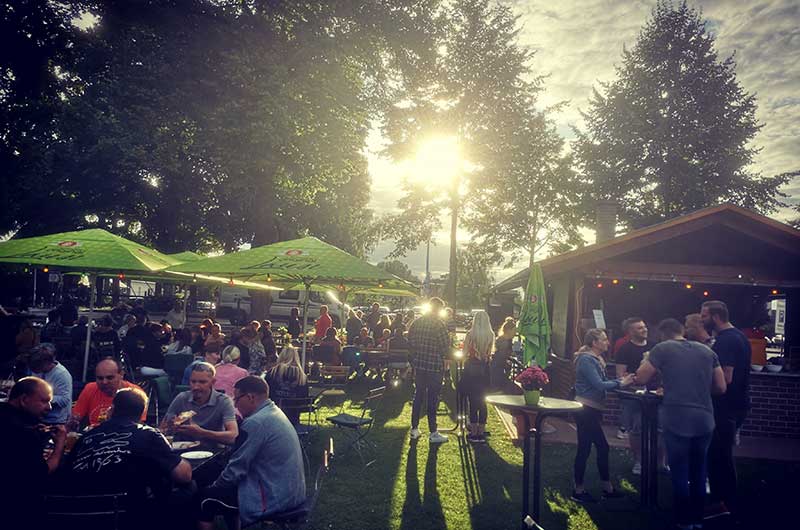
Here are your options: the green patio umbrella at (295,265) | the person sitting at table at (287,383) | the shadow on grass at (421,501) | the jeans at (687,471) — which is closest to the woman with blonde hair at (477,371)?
the shadow on grass at (421,501)

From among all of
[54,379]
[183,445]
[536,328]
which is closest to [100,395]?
[54,379]

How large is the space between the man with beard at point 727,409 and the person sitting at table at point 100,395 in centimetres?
605

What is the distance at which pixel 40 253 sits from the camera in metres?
8.23

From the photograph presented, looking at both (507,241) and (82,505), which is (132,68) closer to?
(82,505)

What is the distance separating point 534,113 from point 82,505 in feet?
92.1

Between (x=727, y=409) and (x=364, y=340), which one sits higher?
(x=727, y=409)

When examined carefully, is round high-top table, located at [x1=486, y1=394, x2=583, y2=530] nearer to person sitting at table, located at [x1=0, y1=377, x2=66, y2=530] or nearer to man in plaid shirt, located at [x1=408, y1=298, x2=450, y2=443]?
man in plaid shirt, located at [x1=408, y1=298, x2=450, y2=443]

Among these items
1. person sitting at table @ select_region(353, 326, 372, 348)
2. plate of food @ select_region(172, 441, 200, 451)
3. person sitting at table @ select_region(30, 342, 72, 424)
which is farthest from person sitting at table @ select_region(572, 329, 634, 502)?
person sitting at table @ select_region(353, 326, 372, 348)

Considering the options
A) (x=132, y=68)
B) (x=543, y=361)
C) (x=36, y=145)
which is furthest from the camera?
(x=36, y=145)

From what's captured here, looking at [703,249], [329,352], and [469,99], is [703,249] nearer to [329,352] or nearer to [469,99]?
[329,352]

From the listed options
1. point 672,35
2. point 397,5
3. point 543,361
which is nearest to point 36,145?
point 397,5

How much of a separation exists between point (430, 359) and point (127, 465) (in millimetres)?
5339

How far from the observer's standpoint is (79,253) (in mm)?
8430

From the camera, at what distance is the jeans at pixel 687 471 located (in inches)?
192
